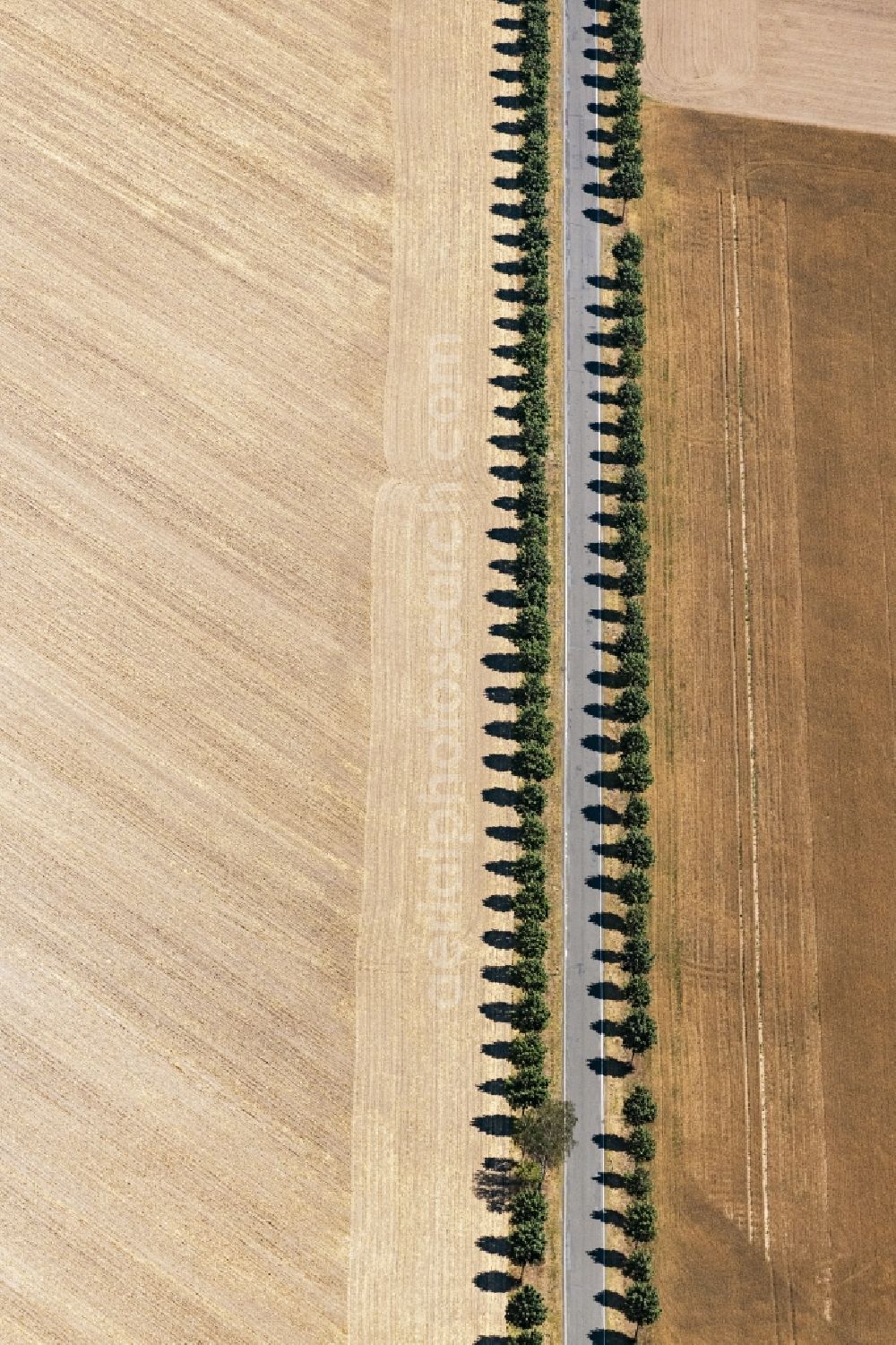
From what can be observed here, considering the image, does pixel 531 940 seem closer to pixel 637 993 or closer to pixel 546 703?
pixel 637 993

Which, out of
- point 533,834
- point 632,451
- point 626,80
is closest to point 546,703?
point 533,834

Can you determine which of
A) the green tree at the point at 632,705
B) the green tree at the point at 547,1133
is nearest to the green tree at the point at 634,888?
the green tree at the point at 632,705

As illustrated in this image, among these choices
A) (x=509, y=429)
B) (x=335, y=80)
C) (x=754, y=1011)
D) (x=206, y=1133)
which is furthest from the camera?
(x=335, y=80)

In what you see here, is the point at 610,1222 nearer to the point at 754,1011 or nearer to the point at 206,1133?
the point at 754,1011

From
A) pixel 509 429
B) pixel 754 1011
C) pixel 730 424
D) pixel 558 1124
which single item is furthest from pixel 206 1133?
pixel 730 424

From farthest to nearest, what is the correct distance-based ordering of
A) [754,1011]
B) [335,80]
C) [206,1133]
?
[335,80], [754,1011], [206,1133]

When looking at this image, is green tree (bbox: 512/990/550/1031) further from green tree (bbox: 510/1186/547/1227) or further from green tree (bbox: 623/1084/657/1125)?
green tree (bbox: 510/1186/547/1227)

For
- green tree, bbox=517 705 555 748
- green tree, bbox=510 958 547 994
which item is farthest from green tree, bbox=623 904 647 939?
green tree, bbox=517 705 555 748
